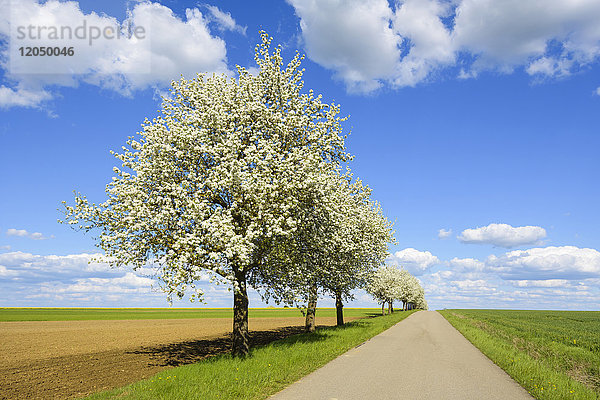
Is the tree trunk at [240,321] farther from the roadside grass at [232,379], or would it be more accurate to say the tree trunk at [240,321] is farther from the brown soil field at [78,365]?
the brown soil field at [78,365]

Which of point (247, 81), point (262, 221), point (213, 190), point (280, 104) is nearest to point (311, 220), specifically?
point (262, 221)

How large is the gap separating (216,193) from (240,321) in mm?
6292

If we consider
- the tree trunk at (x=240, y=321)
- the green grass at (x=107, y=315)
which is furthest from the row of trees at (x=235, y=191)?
the green grass at (x=107, y=315)

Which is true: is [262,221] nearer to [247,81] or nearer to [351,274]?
[247,81]

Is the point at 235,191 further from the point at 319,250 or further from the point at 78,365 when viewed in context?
the point at 78,365

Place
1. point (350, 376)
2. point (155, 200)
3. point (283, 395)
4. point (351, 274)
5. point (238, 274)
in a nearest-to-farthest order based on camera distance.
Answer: point (283, 395)
point (350, 376)
point (155, 200)
point (238, 274)
point (351, 274)

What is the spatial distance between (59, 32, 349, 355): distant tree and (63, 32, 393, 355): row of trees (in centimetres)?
5

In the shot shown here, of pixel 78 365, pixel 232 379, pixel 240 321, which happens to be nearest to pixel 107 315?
pixel 78 365

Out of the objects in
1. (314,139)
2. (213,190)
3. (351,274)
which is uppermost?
(314,139)

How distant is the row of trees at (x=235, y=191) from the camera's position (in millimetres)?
15867

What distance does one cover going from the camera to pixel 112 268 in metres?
17.3

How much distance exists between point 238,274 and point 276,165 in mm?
5502

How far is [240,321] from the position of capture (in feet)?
60.5

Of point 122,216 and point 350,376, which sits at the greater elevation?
point 122,216
